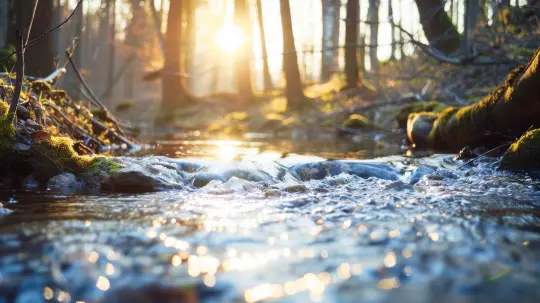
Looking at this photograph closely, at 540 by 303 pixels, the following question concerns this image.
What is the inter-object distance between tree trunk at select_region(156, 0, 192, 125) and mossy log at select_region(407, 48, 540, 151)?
13788 mm

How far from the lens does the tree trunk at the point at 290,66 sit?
16922mm

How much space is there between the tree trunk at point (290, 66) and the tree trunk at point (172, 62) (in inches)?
200

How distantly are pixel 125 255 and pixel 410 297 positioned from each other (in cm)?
124

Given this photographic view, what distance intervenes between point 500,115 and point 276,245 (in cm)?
438

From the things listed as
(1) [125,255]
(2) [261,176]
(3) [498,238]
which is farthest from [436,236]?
(2) [261,176]

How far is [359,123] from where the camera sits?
12.8 metres

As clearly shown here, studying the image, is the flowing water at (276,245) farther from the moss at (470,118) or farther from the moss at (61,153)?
the moss at (470,118)

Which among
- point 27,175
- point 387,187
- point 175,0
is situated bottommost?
point 387,187

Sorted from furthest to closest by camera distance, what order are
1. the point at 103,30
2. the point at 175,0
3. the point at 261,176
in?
the point at 103,30 → the point at 175,0 → the point at 261,176

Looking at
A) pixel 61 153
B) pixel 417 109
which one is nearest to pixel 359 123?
pixel 417 109

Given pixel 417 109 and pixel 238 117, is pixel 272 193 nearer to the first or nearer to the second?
pixel 417 109

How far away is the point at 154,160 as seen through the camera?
525cm

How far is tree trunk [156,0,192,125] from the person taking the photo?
65.4ft

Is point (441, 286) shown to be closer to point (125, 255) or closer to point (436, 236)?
point (436, 236)
